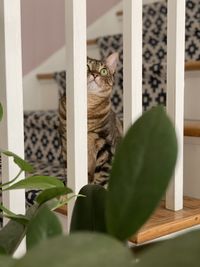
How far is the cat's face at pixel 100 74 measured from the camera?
1.38 m

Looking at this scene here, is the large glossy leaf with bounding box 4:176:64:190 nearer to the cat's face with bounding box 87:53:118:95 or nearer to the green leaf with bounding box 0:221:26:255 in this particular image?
the green leaf with bounding box 0:221:26:255

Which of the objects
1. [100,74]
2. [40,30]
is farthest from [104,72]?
[40,30]

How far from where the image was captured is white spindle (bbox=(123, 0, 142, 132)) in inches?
36.4

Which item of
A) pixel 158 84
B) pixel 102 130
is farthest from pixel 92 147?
pixel 158 84

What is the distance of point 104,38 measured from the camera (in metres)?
2.08

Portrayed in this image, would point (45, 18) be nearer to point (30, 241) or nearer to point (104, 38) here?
point (104, 38)

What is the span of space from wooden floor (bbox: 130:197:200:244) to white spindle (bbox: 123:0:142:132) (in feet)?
0.84

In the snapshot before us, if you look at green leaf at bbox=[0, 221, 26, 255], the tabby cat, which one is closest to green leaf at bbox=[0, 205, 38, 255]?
green leaf at bbox=[0, 221, 26, 255]

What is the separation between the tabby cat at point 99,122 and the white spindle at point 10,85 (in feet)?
1.73

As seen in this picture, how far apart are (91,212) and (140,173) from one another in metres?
0.10

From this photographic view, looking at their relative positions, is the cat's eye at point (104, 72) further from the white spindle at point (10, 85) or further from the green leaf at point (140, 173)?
the green leaf at point (140, 173)

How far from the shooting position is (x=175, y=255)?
0.18 m

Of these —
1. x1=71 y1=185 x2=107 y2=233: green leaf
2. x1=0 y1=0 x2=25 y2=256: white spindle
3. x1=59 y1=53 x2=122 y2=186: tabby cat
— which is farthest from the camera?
x1=59 y1=53 x2=122 y2=186: tabby cat

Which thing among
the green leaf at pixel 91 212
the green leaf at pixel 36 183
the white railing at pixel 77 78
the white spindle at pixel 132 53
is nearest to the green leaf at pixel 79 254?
the green leaf at pixel 91 212
